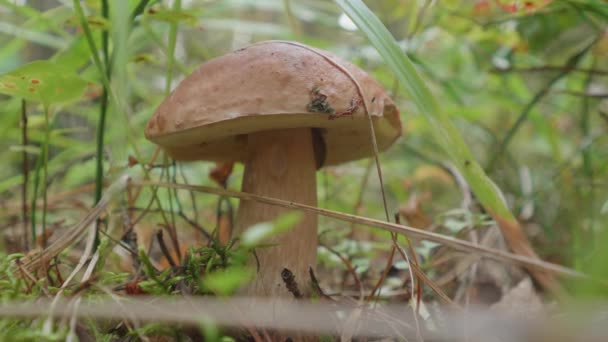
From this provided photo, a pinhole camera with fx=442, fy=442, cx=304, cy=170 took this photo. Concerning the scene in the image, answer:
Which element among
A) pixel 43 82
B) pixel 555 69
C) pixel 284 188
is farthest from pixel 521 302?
pixel 43 82

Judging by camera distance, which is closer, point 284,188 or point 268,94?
point 268,94

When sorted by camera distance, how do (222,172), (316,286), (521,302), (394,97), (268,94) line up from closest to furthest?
(268,94) → (316,286) → (521,302) → (222,172) → (394,97)

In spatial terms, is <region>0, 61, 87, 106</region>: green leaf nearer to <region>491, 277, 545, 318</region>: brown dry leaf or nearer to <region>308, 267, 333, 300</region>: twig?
<region>308, 267, 333, 300</region>: twig

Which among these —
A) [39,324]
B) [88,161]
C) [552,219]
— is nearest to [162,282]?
[39,324]

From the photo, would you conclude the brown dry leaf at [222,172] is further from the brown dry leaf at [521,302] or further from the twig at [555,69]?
the twig at [555,69]

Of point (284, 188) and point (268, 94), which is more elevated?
point (268, 94)

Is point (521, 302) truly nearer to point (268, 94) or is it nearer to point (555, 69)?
point (555, 69)
